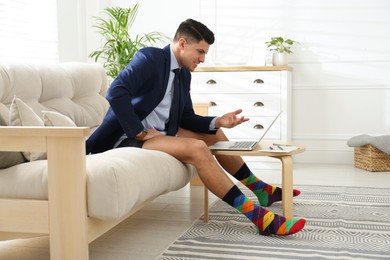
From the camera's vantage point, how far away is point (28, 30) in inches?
175

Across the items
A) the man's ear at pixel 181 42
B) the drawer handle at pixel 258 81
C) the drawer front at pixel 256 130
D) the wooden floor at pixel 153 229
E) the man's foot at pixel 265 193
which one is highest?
the man's ear at pixel 181 42

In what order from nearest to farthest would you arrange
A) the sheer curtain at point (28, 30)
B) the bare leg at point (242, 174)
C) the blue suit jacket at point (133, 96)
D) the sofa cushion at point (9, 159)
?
the sofa cushion at point (9, 159) < the blue suit jacket at point (133, 96) < the bare leg at point (242, 174) < the sheer curtain at point (28, 30)

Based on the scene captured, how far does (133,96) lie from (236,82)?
6.65 ft

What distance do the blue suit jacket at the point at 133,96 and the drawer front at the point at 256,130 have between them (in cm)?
196

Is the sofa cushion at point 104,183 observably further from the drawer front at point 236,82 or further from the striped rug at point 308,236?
the drawer front at point 236,82

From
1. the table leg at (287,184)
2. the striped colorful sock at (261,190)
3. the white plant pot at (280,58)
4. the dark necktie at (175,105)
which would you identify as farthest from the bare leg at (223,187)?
the white plant pot at (280,58)

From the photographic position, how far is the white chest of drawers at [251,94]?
4.73m

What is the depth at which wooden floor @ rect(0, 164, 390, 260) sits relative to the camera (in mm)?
2432

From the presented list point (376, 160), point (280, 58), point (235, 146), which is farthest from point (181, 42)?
point (376, 160)

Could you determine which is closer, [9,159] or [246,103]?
[9,159]

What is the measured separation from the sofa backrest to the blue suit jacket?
27cm

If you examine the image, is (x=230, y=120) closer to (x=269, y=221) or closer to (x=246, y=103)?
(x=269, y=221)

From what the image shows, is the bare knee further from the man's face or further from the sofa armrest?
the sofa armrest

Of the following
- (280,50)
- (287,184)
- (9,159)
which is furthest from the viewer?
(280,50)
